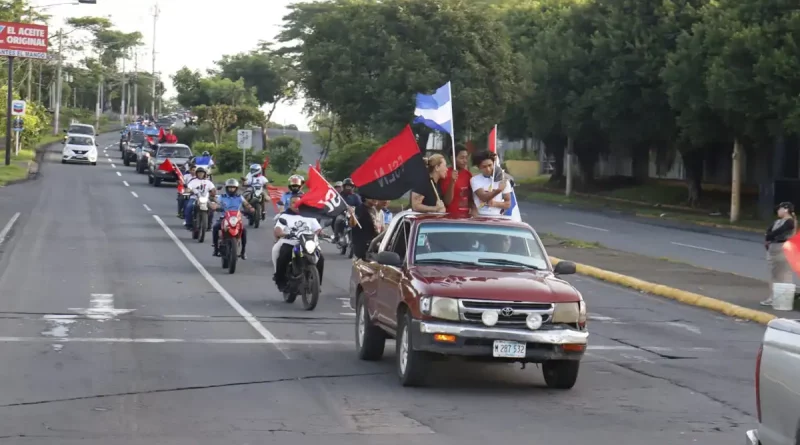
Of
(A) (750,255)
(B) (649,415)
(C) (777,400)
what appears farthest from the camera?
(A) (750,255)

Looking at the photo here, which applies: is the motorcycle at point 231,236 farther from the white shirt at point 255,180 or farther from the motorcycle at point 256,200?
the white shirt at point 255,180

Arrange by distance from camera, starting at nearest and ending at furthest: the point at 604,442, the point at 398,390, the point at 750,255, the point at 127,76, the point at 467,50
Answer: the point at 604,442 < the point at 398,390 < the point at 750,255 < the point at 467,50 < the point at 127,76

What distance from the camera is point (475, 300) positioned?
10938 millimetres

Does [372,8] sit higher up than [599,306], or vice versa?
[372,8]

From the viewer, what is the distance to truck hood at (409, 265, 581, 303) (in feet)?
36.0

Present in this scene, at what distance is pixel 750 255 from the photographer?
101ft

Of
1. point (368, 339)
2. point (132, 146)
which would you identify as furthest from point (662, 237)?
point (132, 146)

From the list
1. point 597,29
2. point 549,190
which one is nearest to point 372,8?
point 597,29

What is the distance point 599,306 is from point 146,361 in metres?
8.79

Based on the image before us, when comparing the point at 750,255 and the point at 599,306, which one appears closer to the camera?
the point at 599,306

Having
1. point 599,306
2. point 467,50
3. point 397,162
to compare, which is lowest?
point 599,306

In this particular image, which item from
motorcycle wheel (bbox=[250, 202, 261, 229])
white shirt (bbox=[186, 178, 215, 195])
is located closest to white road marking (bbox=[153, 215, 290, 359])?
white shirt (bbox=[186, 178, 215, 195])

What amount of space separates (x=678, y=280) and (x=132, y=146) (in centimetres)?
5054

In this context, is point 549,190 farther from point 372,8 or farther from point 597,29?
point 372,8
